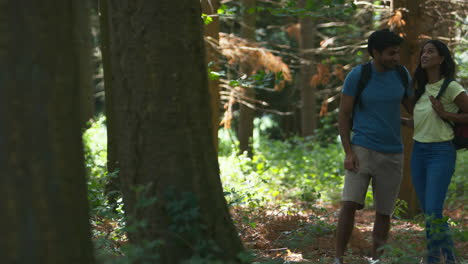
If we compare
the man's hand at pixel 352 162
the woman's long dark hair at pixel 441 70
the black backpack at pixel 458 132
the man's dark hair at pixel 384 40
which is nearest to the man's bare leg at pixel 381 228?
the man's hand at pixel 352 162

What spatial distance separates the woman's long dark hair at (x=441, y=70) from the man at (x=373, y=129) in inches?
12.2

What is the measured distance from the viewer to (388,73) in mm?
5441

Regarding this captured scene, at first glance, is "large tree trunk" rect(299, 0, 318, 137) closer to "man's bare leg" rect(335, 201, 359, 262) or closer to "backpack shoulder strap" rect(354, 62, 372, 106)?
"backpack shoulder strap" rect(354, 62, 372, 106)

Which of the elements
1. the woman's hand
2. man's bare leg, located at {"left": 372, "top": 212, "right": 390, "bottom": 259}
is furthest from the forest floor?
the woman's hand

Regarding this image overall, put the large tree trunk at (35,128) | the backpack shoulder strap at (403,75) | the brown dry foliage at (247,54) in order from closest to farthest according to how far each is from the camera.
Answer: the large tree trunk at (35,128) < the backpack shoulder strap at (403,75) < the brown dry foliage at (247,54)

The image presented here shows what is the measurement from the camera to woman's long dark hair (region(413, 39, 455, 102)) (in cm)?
549

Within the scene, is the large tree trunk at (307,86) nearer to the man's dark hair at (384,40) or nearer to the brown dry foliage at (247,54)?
the brown dry foliage at (247,54)

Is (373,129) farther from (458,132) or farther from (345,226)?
(345,226)

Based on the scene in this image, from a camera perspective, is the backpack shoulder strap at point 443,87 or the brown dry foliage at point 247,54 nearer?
the backpack shoulder strap at point 443,87

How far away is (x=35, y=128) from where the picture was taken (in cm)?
296

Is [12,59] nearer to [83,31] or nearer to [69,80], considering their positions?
[69,80]

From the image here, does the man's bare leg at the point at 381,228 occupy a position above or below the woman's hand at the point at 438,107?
below

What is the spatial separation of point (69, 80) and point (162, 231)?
1202mm

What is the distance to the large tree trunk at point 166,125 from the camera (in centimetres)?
380
